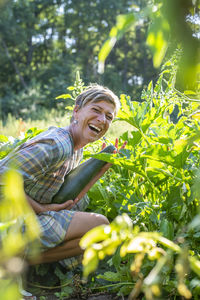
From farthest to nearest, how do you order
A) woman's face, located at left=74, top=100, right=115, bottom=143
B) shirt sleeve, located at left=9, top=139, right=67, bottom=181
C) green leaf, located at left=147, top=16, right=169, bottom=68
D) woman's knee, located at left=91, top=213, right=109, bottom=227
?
woman's face, located at left=74, top=100, right=115, bottom=143 → woman's knee, located at left=91, top=213, right=109, bottom=227 → shirt sleeve, located at left=9, top=139, right=67, bottom=181 → green leaf, located at left=147, top=16, right=169, bottom=68

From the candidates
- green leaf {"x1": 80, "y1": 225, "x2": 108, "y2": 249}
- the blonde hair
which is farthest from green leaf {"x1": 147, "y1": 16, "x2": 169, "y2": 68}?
the blonde hair

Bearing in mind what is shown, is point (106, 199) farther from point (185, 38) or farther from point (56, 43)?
point (56, 43)

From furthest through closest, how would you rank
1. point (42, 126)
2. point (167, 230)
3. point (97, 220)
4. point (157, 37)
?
point (42, 126) < point (97, 220) < point (167, 230) < point (157, 37)

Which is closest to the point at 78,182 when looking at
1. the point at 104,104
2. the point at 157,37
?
the point at 104,104

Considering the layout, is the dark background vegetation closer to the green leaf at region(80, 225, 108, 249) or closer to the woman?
the woman

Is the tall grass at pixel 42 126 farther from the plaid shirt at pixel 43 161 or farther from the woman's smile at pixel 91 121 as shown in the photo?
the plaid shirt at pixel 43 161

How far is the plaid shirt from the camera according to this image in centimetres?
182

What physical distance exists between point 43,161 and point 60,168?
230 mm

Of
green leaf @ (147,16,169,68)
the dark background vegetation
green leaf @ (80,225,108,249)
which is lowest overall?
the dark background vegetation

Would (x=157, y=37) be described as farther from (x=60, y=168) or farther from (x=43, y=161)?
(x=60, y=168)

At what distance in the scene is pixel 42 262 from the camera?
2055 millimetres

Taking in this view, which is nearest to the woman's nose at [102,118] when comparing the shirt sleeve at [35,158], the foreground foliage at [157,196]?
the foreground foliage at [157,196]

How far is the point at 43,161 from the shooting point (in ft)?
6.02

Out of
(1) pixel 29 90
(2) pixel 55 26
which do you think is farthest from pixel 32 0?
(1) pixel 29 90
